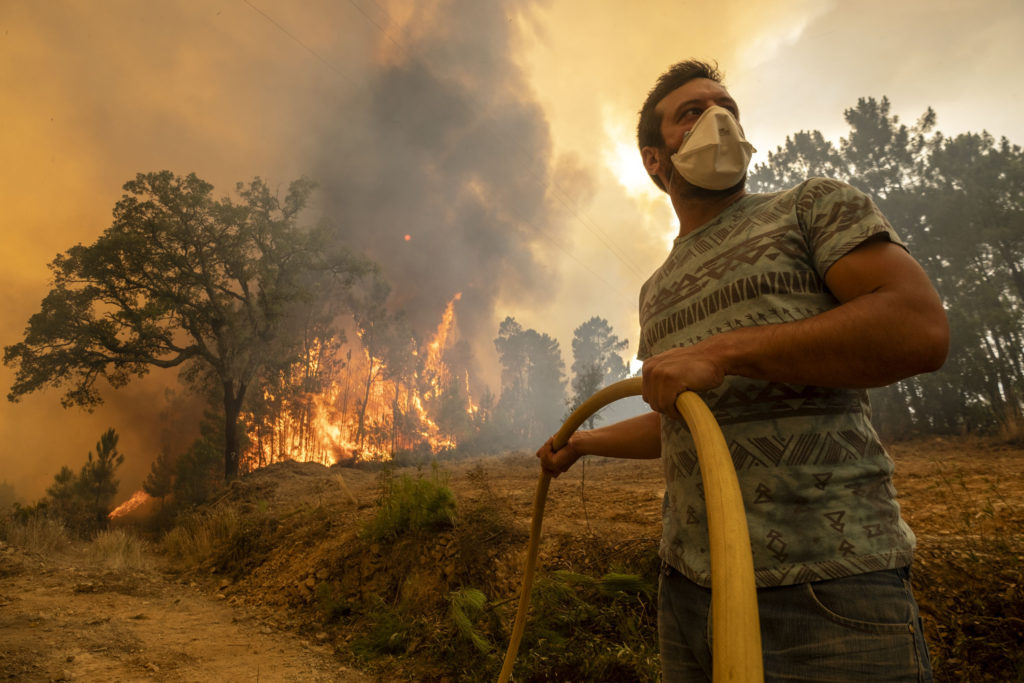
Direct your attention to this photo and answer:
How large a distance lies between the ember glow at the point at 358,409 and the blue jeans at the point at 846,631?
30034mm

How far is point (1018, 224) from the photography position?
18.6 meters

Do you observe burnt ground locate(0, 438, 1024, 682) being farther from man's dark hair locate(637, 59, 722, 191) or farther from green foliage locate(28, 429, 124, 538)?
green foliage locate(28, 429, 124, 538)

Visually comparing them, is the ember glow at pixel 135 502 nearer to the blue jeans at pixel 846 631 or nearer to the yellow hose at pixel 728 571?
the blue jeans at pixel 846 631

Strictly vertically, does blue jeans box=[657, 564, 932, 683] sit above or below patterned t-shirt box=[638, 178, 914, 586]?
below

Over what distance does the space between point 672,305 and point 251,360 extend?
25.0 meters

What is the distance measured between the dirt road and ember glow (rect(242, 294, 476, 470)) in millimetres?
21856

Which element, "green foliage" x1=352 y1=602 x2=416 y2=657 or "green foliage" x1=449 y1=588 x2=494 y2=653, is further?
"green foliage" x1=352 y1=602 x2=416 y2=657

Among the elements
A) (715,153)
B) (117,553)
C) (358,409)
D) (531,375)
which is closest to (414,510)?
(715,153)

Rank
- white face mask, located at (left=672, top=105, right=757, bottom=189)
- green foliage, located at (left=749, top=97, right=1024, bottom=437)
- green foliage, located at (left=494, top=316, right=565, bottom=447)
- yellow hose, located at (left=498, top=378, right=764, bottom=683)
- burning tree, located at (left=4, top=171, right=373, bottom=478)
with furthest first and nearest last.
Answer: green foliage, located at (left=494, top=316, right=565, bottom=447), burning tree, located at (left=4, top=171, right=373, bottom=478), green foliage, located at (left=749, top=97, right=1024, bottom=437), white face mask, located at (left=672, top=105, right=757, bottom=189), yellow hose, located at (left=498, top=378, right=764, bottom=683)

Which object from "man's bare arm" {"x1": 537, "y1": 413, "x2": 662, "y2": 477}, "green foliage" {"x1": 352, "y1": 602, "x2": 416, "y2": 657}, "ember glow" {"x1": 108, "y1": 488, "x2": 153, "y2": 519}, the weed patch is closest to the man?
"man's bare arm" {"x1": 537, "y1": 413, "x2": 662, "y2": 477}

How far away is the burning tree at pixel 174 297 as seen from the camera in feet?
67.1

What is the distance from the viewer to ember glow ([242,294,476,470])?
38.3 m

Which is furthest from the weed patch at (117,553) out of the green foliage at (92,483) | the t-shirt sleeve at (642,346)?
the green foliage at (92,483)

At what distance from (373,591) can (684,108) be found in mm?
6539
